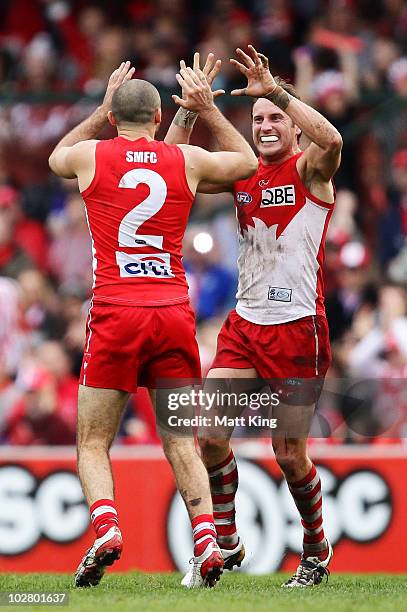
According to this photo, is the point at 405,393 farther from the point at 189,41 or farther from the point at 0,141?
the point at 189,41

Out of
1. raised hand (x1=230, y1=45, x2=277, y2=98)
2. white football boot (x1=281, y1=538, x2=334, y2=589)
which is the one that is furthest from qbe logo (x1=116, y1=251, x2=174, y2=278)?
white football boot (x1=281, y1=538, x2=334, y2=589)

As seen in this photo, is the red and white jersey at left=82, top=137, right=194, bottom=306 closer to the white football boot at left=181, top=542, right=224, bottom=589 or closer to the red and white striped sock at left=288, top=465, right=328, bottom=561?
the white football boot at left=181, top=542, right=224, bottom=589

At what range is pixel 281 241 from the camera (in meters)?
7.85

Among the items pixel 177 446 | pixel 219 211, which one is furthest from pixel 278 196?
pixel 219 211

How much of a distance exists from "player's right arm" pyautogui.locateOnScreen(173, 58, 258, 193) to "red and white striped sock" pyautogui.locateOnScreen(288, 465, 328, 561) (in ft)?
5.76

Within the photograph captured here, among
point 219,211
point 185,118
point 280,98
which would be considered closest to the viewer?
point 280,98

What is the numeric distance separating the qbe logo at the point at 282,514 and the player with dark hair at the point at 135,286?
2840 mm

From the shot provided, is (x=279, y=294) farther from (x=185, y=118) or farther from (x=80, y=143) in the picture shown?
(x=80, y=143)

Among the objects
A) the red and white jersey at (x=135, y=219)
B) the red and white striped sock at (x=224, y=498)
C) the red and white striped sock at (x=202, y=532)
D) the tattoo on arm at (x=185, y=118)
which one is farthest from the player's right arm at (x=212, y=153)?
the red and white striped sock at (x=202, y=532)

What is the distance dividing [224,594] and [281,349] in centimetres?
162

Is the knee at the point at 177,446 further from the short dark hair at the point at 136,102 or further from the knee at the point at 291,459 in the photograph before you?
the short dark hair at the point at 136,102

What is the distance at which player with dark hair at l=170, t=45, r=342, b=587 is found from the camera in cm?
778

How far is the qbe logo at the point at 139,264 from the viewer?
7133mm

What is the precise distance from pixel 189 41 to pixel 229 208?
3336 mm
